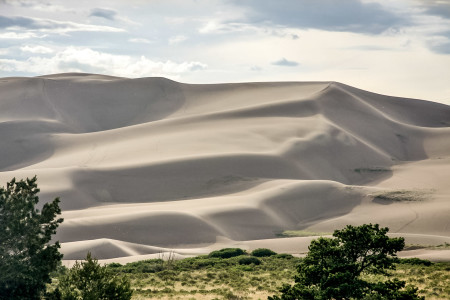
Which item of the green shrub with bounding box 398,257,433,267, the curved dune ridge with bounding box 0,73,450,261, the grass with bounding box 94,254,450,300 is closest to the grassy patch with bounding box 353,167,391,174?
the curved dune ridge with bounding box 0,73,450,261

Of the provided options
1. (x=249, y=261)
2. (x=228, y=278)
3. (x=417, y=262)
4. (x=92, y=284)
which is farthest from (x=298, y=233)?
(x=92, y=284)

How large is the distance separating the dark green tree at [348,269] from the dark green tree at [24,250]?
8.77 metres

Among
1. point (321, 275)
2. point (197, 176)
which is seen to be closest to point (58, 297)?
point (321, 275)

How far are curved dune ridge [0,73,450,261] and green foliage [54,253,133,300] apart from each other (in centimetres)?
3899

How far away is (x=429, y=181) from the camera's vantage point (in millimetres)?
119062

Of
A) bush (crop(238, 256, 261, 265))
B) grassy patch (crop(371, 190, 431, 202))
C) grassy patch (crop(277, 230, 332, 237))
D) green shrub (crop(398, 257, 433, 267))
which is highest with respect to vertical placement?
grassy patch (crop(371, 190, 431, 202))

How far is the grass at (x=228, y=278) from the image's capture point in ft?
128

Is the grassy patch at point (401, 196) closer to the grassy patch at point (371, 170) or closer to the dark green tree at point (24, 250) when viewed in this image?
the grassy patch at point (371, 170)

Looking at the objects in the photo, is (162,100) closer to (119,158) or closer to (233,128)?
(233,128)

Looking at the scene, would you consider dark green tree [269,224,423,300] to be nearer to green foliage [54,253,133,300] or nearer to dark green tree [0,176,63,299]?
green foliage [54,253,133,300]

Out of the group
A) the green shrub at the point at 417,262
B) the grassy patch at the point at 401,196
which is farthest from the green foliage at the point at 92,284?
the grassy patch at the point at 401,196

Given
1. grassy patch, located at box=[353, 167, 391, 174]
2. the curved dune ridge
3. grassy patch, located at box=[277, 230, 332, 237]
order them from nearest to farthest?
the curved dune ridge, grassy patch, located at box=[277, 230, 332, 237], grassy patch, located at box=[353, 167, 391, 174]

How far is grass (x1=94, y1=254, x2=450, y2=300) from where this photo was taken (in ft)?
128

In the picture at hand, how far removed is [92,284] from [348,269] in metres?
8.74
